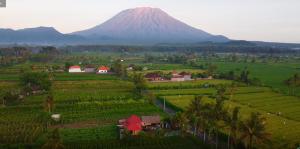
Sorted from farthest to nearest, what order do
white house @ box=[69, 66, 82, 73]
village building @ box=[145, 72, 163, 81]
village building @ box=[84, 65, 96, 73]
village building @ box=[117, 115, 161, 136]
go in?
village building @ box=[84, 65, 96, 73]
white house @ box=[69, 66, 82, 73]
village building @ box=[145, 72, 163, 81]
village building @ box=[117, 115, 161, 136]

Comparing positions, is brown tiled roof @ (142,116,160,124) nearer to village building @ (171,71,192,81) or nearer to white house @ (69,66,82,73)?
village building @ (171,71,192,81)

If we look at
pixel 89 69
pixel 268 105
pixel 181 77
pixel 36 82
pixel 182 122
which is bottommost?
pixel 268 105

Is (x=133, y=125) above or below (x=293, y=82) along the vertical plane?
below

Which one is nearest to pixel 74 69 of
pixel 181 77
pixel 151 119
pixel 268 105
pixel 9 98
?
pixel 181 77

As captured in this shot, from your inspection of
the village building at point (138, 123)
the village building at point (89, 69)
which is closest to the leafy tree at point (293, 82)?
the village building at point (138, 123)

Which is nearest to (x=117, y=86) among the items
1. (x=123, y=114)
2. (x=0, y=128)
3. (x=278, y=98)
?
(x=123, y=114)

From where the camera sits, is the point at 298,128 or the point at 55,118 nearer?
the point at 298,128

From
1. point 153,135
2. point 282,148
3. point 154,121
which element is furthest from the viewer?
point 154,121

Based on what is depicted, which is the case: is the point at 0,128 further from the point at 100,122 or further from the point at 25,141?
the point at 100,122

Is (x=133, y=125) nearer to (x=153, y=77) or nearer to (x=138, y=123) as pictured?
(x=138, y=123)

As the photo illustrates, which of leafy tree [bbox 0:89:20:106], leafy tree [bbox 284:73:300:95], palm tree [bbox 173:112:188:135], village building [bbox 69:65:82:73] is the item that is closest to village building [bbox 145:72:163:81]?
village building [bbox 69:65:82:73]

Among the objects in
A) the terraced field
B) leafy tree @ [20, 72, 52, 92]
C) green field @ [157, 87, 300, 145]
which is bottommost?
the terraced field
